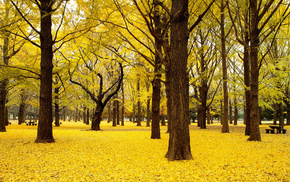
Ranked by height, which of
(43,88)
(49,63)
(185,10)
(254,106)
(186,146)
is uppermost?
(185,10)

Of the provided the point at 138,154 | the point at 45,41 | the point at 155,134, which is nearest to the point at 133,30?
the point at 45,41

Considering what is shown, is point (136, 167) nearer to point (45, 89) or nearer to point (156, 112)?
point (156, 112)

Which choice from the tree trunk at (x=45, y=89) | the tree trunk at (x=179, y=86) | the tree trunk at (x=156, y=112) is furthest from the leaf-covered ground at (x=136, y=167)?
the tree trunk at (x=156, y=112)

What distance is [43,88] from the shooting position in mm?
7840

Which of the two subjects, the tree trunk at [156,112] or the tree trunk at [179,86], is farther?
the tree trunk at [156,112]

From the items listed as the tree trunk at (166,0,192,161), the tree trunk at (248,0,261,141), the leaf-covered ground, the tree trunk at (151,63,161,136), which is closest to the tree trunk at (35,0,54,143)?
the leaf-covered ground

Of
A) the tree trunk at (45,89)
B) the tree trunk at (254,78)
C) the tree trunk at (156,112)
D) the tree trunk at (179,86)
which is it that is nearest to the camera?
the tree trunk at (179,86)

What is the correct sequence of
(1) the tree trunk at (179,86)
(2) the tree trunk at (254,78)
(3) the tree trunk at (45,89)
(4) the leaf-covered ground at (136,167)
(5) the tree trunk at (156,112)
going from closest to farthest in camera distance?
(4) the leaf-covered ground at (136,167)
(1) the tree trunk at (179,86)
(3) the tree trunk at (45,89)
(2) the tree trunk at (254,78)
(5) the tree trunk at (156,112)

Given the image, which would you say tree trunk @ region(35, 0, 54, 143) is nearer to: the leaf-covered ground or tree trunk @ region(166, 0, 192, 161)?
the leaf-covered ground

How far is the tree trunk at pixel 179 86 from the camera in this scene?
16.6 ft

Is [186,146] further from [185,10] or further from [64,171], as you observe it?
[185,10]

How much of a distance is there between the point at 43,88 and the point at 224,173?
7176 millimetres

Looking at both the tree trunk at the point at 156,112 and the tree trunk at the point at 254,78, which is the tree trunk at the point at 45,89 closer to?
the tree trunk at the point at 156,112

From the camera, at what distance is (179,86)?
511 cm
